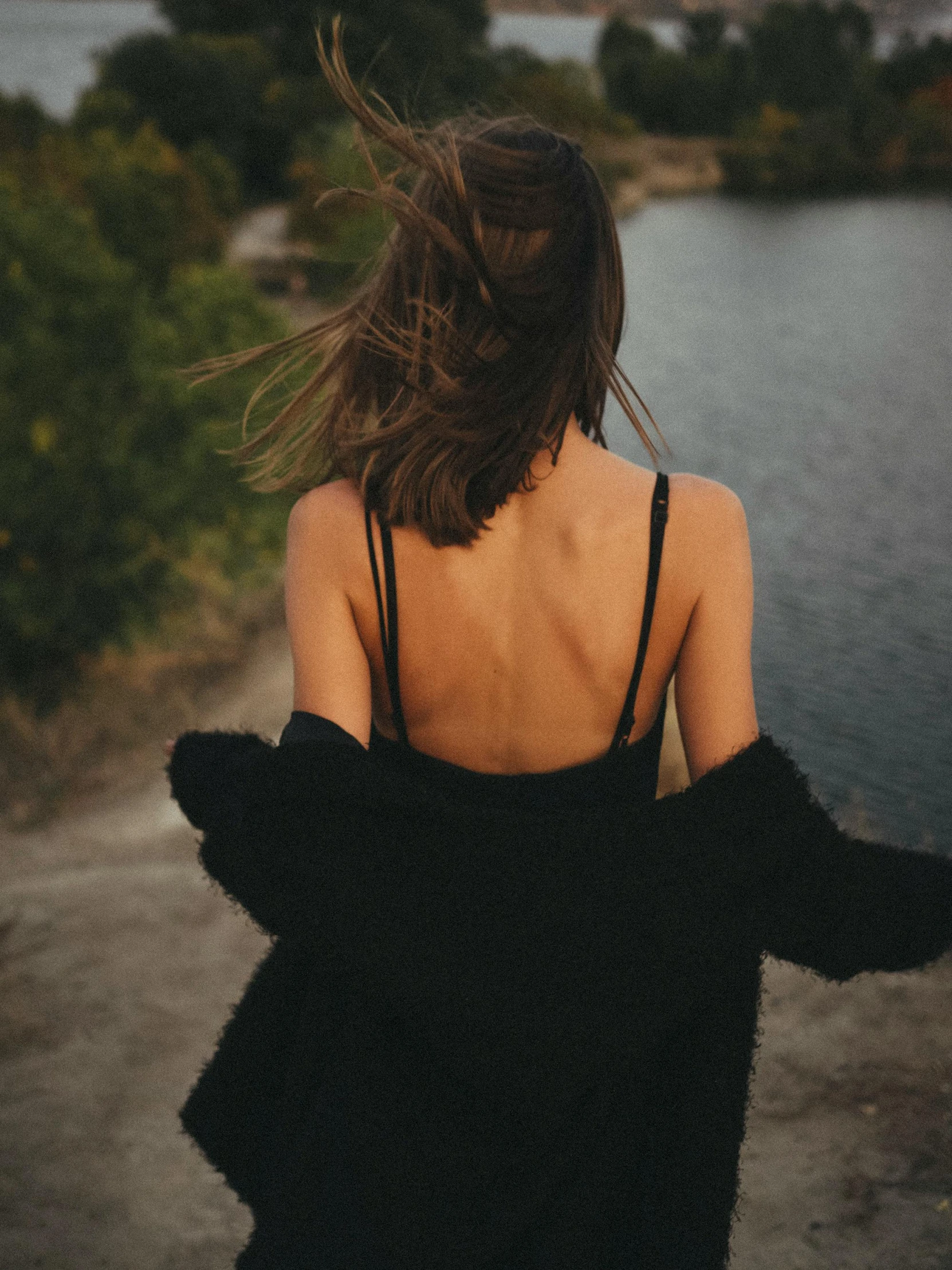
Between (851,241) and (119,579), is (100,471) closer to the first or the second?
(119,579)

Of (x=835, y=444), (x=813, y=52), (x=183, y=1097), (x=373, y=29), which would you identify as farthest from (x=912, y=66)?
(x=183, y=1097)

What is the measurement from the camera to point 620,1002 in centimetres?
145

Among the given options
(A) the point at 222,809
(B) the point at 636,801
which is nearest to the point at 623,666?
(B) the point at 636,801

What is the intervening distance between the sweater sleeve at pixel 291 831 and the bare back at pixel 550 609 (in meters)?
0.13

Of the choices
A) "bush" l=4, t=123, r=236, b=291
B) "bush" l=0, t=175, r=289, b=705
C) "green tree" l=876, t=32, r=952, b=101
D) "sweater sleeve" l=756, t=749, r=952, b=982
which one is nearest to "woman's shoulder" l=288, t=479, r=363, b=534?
"sweater sleeve" l=756, t=749, r=952, b=982

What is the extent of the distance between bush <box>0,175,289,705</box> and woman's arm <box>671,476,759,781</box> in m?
12.1

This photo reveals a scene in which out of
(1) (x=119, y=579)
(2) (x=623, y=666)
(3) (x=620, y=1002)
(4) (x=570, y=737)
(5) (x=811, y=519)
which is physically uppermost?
(2) (x=623, y=666)

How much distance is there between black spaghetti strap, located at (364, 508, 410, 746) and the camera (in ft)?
5.12

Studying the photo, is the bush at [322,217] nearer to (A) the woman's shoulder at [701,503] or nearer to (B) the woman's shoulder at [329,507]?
(B) the woman's shoulder at [329,507]

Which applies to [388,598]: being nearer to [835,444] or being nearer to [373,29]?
[835,444]

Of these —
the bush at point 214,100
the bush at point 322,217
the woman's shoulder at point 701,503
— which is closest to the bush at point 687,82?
the bush at point 214,100

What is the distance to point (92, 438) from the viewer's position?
1354cm

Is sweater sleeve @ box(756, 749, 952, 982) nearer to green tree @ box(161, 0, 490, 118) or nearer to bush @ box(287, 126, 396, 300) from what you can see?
bush @ box(287, 126, 396, 300)

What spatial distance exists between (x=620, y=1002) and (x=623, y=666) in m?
0.44
